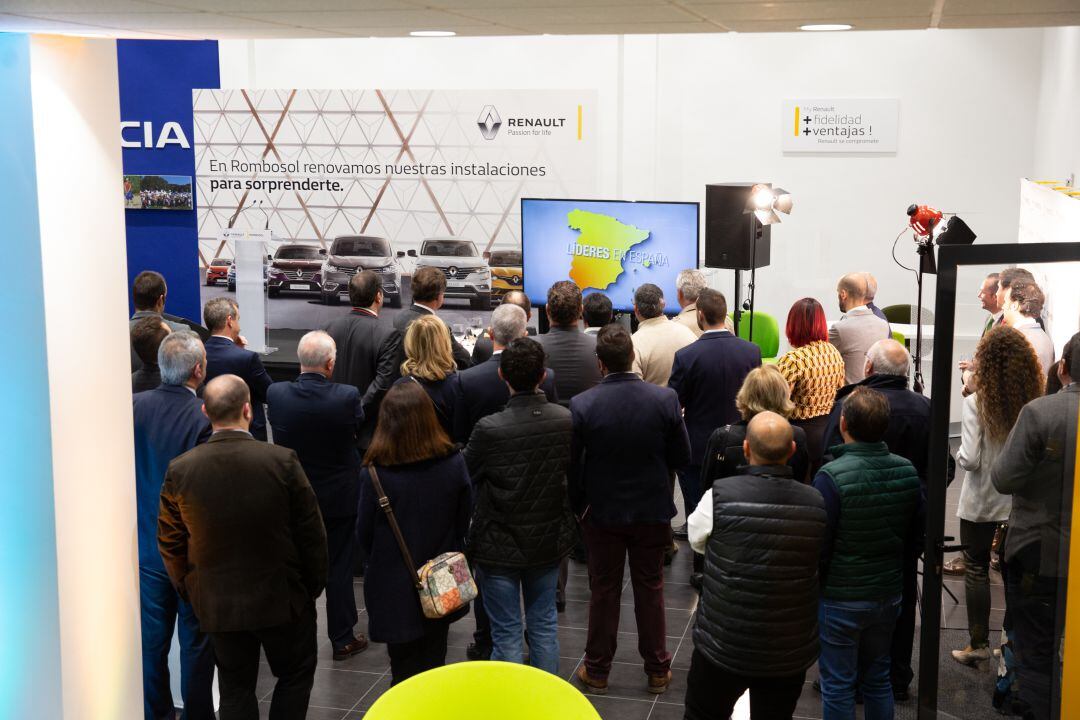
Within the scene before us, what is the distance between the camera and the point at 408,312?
6.08 m

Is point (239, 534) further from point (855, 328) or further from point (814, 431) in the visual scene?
point (855, 328)

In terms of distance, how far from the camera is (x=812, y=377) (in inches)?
211

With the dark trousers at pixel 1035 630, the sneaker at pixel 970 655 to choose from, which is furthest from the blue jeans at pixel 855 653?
the sneaker at pixel 970 655

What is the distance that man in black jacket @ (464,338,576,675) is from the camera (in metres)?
4.23

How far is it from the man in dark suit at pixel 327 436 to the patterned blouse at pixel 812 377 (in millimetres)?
2101

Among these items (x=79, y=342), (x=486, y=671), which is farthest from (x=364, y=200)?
(x=486, y=671)

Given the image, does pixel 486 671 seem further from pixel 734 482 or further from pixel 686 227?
pixel 686 227

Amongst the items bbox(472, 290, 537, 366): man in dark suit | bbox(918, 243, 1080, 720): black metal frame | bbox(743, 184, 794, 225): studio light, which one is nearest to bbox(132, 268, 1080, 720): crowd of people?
bbox(918, 243, 1080, 720): black metal frame

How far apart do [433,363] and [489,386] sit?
29cm

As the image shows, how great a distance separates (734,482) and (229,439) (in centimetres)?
170

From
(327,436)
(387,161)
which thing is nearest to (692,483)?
(327,436)

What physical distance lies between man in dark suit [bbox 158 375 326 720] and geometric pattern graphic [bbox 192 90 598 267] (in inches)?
230

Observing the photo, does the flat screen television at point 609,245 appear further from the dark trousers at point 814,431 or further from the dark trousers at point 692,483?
the dark trousers at point 814,431

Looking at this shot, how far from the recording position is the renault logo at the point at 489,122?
9.36 meters
